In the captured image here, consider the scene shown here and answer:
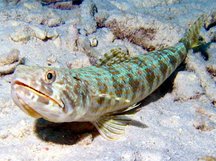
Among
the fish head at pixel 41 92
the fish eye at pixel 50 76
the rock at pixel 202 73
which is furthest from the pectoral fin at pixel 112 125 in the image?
the rock at pixel 202 73

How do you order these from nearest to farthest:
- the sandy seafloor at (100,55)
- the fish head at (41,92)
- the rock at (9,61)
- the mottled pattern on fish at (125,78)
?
1. the fish head at (41,92)
2. the sandy seafloor at (100,55)
3. the mottled pattern on fish at (125,78)
4. the rock at (9,61)

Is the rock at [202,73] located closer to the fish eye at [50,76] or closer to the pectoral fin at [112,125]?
the pectoral fin at [112,125]

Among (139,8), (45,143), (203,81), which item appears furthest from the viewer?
(139,8)

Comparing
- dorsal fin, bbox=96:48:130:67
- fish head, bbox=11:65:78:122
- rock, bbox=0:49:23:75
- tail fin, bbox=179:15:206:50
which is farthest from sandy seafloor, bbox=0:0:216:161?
dorsal fin, bbox=96:48:130:67

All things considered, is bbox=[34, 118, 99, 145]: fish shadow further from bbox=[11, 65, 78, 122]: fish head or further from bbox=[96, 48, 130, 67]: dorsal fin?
bbox=[96, 48, 130, 67]: dorsal fin

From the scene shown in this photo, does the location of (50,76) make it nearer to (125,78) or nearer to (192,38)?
(125,78)

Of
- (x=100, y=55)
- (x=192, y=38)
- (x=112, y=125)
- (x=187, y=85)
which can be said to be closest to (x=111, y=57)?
(x=100, y=55)

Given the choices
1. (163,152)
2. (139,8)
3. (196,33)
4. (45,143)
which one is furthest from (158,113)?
(139,8)

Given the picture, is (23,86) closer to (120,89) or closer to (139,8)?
(120,89)
